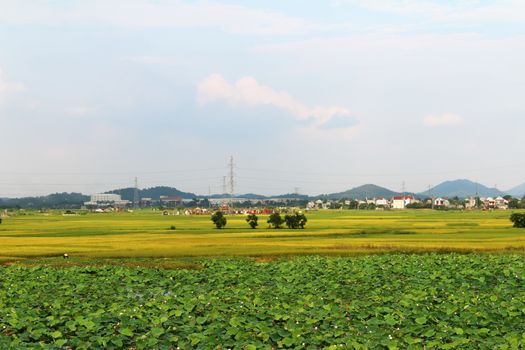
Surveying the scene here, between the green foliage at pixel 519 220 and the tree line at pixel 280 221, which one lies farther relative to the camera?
the tree line at pixel 280 221

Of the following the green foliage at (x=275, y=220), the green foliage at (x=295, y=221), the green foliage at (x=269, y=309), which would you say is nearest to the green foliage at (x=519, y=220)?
the green foliage at (x=295, y=221)

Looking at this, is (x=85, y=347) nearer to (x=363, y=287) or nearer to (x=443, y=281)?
(x=363, y=287)

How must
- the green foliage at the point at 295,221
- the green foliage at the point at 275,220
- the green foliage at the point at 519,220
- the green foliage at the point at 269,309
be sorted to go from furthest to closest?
the green foliage at the point at 275,220 < the green foliage at the point at 295,221 < the green foliage at the point at 519,220 < the green foliage at the point at 269,309

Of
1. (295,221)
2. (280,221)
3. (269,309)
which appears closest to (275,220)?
(280,221)

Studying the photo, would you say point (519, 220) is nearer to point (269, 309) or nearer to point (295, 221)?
point (295, 221)

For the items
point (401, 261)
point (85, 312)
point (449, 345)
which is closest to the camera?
point (449, 345)

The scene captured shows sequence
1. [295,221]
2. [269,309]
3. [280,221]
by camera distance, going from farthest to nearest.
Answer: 1. [280,221]
2. [295,221]
3. [269,309]

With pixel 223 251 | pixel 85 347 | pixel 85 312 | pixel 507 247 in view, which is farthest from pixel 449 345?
pixel 507 247

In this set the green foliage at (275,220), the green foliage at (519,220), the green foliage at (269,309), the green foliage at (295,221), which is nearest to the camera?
the green foliage at (269,309)

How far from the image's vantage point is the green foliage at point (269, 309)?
560 inches

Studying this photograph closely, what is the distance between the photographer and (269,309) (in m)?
17.7

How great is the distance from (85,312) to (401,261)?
2010cm

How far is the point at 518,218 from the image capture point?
8331 centimetres

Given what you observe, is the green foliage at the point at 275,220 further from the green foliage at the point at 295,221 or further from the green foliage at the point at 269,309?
the green foliage at the point at 269,309
